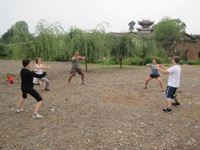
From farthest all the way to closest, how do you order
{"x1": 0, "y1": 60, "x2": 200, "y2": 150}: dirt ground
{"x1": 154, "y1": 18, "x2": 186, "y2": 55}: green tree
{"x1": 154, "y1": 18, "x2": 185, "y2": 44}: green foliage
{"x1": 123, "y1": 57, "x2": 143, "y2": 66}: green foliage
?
{"x1": 154, "y1": 18, "x2": 185, "y2": 44}: green foliage, {"x1": 154, "y1": 18, "x2": 186, "y2": 55}: green tree, {"x1": 123, "y1": 57, "x2": 143, "y2": 66}: green foliage, {"x1": 0, "y1": 60, "x2": 200, "y2": 150}: dirt ground

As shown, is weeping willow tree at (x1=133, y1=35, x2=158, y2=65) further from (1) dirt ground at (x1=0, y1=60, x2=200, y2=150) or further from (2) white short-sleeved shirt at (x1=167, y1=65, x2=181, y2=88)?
(2) white short-sleeved shirt at (x1=167, y1=65, x2=181, y2=88)

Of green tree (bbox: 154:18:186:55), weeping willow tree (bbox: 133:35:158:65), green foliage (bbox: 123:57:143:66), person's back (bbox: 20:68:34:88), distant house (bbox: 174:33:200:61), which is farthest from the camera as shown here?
distant house (bbox: 174:33:200:61)

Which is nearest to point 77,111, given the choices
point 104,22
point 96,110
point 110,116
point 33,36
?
point 96,110

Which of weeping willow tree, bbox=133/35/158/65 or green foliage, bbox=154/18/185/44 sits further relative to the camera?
green foliage, bbox=154/18/185/44

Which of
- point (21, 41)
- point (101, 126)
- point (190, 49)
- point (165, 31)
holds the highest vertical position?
point (165, 31)

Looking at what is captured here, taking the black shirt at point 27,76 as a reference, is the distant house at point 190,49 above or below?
above

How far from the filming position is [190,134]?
12.8 feet

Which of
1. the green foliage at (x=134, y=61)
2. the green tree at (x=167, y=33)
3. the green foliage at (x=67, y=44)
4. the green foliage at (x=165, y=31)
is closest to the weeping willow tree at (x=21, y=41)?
the green foliage at (x=67, y=44)

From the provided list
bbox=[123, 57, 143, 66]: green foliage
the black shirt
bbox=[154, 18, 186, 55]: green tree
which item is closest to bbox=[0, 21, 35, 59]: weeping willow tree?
the black shirt

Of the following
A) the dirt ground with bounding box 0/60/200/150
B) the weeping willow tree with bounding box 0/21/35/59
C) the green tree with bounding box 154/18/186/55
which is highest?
the green tree with bounding box 154/18/186/55

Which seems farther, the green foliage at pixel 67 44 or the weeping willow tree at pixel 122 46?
the weeping willow tree at pixel 122 46

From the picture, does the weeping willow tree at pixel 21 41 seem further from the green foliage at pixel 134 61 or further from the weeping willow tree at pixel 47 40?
the green foliage at pixel 134 61

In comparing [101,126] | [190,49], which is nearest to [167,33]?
[190,49]

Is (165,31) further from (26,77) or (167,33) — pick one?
(26,77)
